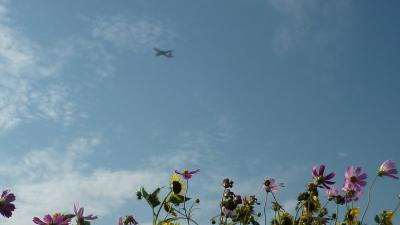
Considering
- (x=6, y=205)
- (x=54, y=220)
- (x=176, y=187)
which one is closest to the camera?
(x=54, y=220)

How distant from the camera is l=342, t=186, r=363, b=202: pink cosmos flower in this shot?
5.61 meters

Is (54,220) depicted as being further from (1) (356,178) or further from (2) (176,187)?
(1) (356,178)

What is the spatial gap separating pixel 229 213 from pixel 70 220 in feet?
7.64

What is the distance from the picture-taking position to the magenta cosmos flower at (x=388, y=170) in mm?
5559

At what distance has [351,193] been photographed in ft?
18.7

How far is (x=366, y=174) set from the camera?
5645mm

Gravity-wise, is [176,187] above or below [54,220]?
above

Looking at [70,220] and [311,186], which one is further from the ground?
[311,186]

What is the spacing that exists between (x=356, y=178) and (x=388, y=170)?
32cm

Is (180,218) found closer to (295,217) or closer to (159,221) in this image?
(159,221)

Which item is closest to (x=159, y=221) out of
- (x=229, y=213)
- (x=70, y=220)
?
(x=70, y=220)

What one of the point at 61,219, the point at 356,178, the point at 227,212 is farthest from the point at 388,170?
the point at 61,219

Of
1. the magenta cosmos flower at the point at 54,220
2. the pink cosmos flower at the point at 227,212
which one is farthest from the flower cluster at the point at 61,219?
the pink cosmos flower at the point at 227,212

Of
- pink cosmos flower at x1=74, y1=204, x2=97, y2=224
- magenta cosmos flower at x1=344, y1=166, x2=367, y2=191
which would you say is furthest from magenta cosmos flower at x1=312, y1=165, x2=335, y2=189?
pink cosmos flower at x1=74, y1=204, x2=97, y2=224
